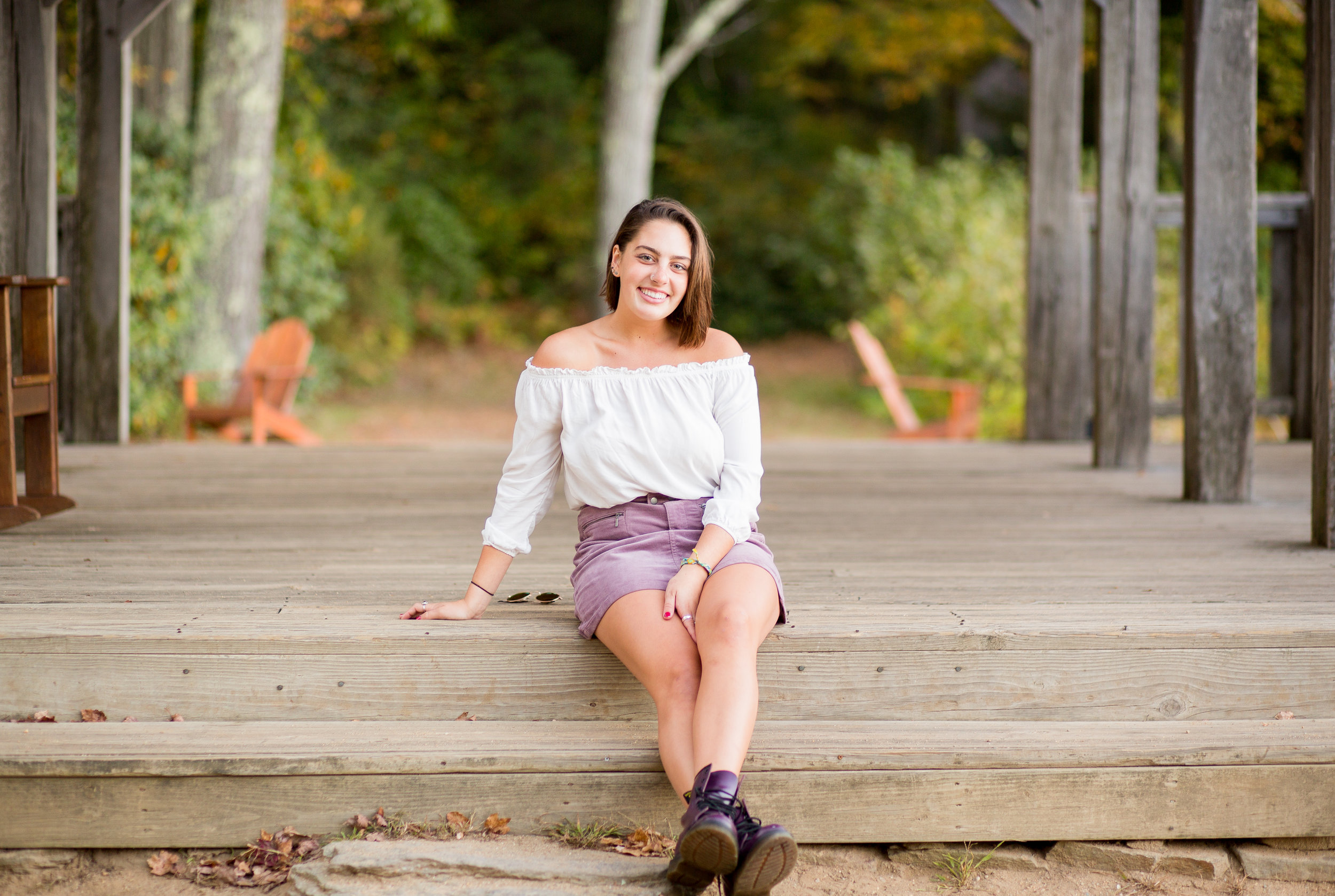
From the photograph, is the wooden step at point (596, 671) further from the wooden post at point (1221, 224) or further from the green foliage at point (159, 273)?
the green foliage at point (159, 273)

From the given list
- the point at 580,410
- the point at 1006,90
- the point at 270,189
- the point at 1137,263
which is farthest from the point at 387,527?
the point at 1006,90

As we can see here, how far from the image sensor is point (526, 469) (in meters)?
2.38

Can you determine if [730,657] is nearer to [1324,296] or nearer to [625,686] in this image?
[625,686]

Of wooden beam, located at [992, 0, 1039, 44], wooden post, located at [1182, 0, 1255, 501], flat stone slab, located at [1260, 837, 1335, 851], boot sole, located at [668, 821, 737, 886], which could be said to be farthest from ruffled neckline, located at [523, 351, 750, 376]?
wooden beam, located at [992, 0, 1039, 44]

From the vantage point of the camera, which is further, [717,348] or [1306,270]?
[1306,270]

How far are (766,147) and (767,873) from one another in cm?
1469

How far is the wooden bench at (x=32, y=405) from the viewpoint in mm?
3207

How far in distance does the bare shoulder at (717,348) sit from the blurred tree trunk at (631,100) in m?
9.25

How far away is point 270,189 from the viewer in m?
8.75

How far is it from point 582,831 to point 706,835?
368 mm

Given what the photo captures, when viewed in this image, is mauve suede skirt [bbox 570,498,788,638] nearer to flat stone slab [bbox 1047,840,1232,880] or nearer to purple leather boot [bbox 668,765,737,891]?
purple leather boot [bbox 668,765,737,891]

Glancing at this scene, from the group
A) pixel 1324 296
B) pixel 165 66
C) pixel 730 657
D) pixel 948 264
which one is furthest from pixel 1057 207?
pixel 165 66

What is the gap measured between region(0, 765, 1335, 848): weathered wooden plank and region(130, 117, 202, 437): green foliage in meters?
5.39

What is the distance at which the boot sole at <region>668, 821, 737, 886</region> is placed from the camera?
1771 millimetres
